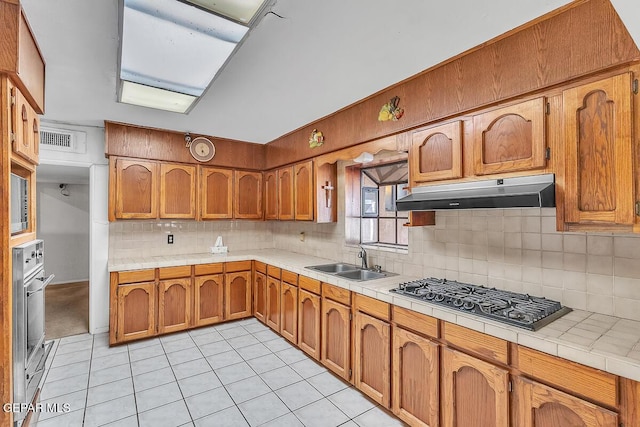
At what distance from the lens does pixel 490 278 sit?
2.15m

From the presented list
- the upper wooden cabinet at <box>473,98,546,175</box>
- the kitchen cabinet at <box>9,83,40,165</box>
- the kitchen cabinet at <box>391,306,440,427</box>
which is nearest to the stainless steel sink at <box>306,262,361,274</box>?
the kitchen cabinet at <box>391,306,440,427</box>

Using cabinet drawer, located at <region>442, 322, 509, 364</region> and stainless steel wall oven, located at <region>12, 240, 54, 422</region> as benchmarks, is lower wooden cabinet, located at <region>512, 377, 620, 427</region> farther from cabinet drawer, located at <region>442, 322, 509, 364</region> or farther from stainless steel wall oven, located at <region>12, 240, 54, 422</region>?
stainless steel wall oven, located at <region>12, 240, 54, 422</region>

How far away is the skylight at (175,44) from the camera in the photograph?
1380 mm

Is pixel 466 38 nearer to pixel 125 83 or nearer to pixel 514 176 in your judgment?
pixel 514 176

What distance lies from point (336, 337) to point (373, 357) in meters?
0.44

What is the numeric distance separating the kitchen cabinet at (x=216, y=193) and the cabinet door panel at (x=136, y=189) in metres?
0.55

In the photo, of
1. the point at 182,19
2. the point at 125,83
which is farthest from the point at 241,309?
the point at 182,19

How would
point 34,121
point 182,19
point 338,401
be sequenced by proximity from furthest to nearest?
point 338,401 < point 34,121 < point 182,19

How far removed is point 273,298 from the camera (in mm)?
3646

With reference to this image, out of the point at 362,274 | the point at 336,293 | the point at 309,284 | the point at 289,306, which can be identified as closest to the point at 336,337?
the point at 336,293

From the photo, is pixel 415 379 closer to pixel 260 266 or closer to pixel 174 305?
pixel 260 266

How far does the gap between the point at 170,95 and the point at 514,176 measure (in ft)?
8.08

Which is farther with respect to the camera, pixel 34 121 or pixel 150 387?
pixel 150 387

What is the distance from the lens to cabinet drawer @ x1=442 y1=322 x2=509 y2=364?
1.55 metres
